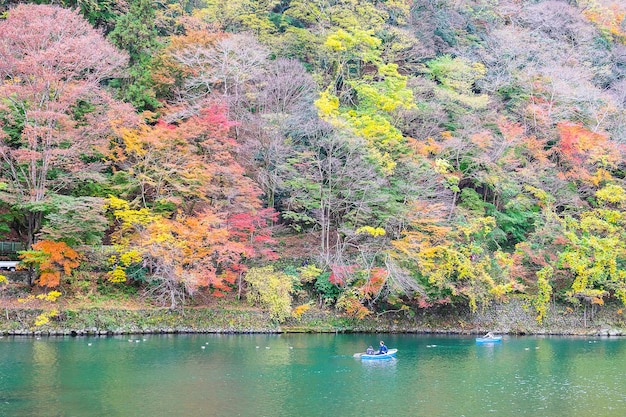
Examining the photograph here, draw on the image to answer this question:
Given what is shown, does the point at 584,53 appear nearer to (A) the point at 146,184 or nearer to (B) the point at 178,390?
(A) the point at 146,184

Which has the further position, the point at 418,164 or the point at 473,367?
the point at 418,164

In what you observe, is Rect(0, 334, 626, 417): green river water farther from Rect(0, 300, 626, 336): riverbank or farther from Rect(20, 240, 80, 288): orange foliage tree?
Rect(20, 240, 80, 288): orange foliage tree

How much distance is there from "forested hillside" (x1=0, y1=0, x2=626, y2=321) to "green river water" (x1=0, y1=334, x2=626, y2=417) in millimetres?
4428

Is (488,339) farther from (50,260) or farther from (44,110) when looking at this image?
(44,110)

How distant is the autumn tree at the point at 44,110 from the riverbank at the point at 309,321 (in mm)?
5162

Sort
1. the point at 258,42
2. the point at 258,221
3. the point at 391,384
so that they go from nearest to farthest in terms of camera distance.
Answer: the point at 391,384, the point at 258,221, the point at 258,42

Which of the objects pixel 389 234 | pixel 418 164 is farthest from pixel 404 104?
pixel 389 234

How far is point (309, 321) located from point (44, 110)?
18.2 m

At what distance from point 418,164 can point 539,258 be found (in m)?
9.54

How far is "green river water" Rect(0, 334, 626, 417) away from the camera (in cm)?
2088

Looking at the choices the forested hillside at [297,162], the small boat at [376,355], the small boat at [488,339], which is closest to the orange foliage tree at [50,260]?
the forested hillside at [297,162]

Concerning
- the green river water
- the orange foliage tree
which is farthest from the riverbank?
the orange foliage tree

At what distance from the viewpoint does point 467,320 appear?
38094 millimetres

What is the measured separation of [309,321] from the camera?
119ft
